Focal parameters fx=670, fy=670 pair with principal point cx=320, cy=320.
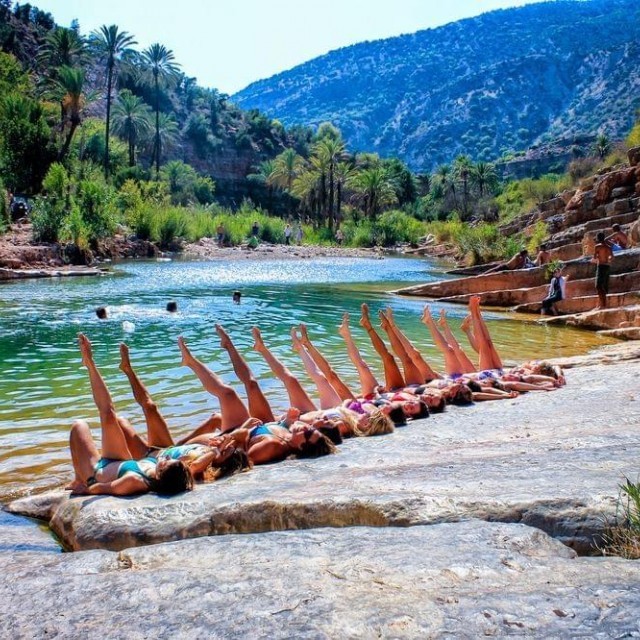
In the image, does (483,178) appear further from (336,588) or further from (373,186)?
(336,588)

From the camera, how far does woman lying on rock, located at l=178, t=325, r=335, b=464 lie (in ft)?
19.8

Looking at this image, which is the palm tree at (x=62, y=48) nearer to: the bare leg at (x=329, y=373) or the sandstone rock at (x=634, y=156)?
the sandstone rock at (x=634, y=156)

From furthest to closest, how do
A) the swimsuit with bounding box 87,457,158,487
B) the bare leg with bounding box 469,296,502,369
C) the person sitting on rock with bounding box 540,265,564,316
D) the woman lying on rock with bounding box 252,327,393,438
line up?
the person sitting on rock with bounding box 540,265,564,316, the bare leg with bounding box 469,296,502,369, the woman lying on rock with bounding box 252,327,393,438, the swimsuit with bounding box 87,457,158,487

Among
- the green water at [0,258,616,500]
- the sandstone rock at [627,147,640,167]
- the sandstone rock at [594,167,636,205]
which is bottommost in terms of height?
the green water at [0,258,616,500]

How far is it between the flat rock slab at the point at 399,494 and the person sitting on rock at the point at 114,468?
153 mm

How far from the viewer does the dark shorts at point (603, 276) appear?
16391 millimetres

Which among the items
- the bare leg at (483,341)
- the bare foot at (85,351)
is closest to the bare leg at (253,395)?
the bare foot at (85,351)

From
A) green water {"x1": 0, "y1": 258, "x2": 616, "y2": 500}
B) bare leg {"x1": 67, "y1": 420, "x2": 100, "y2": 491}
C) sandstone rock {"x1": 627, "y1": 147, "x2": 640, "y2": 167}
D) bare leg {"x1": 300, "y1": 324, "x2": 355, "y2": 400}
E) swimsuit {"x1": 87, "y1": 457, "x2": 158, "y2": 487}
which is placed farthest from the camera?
sandstone rock {"x1": 627, "y1": 147, "x2": 640, "y2": 167}

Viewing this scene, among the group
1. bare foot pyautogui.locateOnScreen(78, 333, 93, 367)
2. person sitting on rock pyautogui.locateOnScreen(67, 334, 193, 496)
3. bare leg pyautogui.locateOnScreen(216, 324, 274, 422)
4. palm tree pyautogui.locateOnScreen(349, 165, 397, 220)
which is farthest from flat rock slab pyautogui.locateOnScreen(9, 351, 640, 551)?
palm tree pyautogui.locateOnScreen(349, 165, 397, 220)

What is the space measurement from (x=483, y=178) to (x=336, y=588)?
96380 millimetres

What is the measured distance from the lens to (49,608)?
3033 mm

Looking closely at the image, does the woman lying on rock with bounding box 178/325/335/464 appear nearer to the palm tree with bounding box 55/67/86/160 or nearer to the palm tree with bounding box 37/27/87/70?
the palm tree with bounding box 55/67/86/160

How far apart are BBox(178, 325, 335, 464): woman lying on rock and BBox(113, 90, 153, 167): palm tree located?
72712mm

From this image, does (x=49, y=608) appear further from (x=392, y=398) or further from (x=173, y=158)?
(x=173, y=158)
